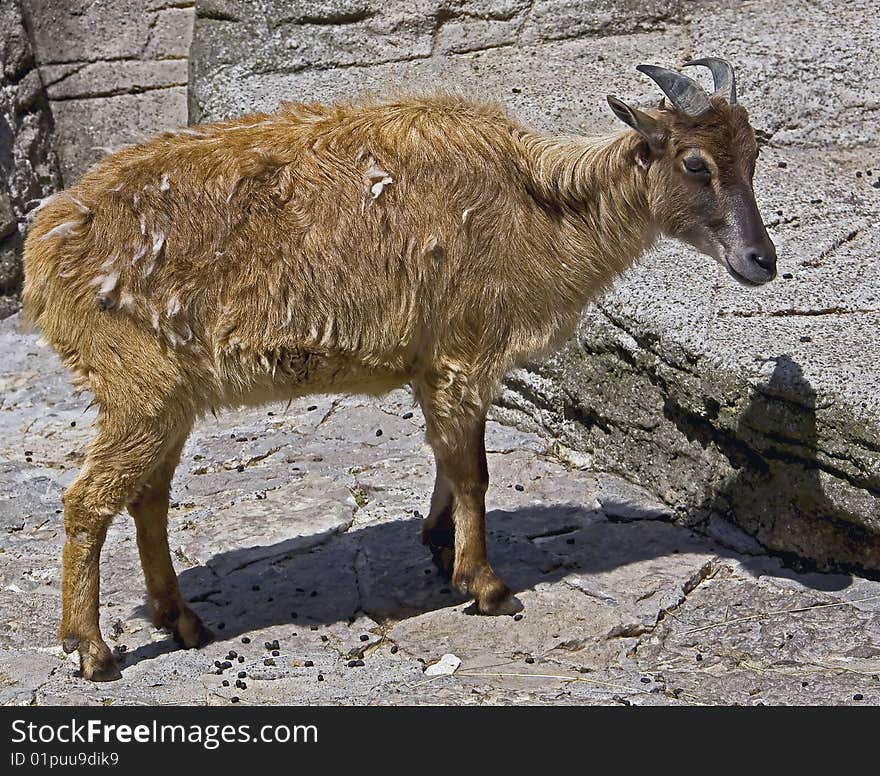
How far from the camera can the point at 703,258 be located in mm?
6824

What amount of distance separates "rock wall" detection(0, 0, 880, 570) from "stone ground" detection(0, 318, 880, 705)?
10.5 inches

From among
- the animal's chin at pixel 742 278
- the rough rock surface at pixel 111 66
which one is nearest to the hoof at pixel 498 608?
the animal's chin at pixel 742 278

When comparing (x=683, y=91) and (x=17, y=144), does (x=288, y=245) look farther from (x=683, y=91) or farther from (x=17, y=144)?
(x=17, y=144)

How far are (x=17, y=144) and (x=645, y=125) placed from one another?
18.1ft

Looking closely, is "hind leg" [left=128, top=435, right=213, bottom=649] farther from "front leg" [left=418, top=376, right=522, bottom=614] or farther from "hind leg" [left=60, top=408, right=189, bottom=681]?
"front leg" [left=418, top=376, right=522, bottom=614]

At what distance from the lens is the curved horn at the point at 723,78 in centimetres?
545

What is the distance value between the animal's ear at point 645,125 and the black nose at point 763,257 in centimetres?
57

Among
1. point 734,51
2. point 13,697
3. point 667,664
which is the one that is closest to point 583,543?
point 667,664

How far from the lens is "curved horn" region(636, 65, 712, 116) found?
5.21m

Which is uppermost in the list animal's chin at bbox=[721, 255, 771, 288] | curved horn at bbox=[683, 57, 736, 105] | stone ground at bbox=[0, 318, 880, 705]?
curved horn at bbox=[683, 57, 736, 105]

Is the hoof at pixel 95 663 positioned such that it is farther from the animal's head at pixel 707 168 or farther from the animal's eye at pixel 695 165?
the animal's eye at pixel 695 165

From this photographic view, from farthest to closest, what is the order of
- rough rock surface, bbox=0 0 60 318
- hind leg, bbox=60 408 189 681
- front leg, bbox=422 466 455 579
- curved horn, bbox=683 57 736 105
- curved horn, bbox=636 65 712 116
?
1. rough rock surface, bbox=0 0 60 318
2. front leg, bbox=422 466 455 579
3. curved horn, bbox=683 57 736 105
4. curved horn, bbox=636 65 712 116
5. hind leg, bbox=60 408 189 681

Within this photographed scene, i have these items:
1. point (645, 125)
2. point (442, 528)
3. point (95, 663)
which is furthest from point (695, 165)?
point (95, 663)

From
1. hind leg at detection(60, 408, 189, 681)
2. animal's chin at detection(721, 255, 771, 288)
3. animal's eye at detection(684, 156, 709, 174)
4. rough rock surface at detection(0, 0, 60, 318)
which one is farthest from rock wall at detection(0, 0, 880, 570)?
hind leg at detection(60, 408, 189, 681)
